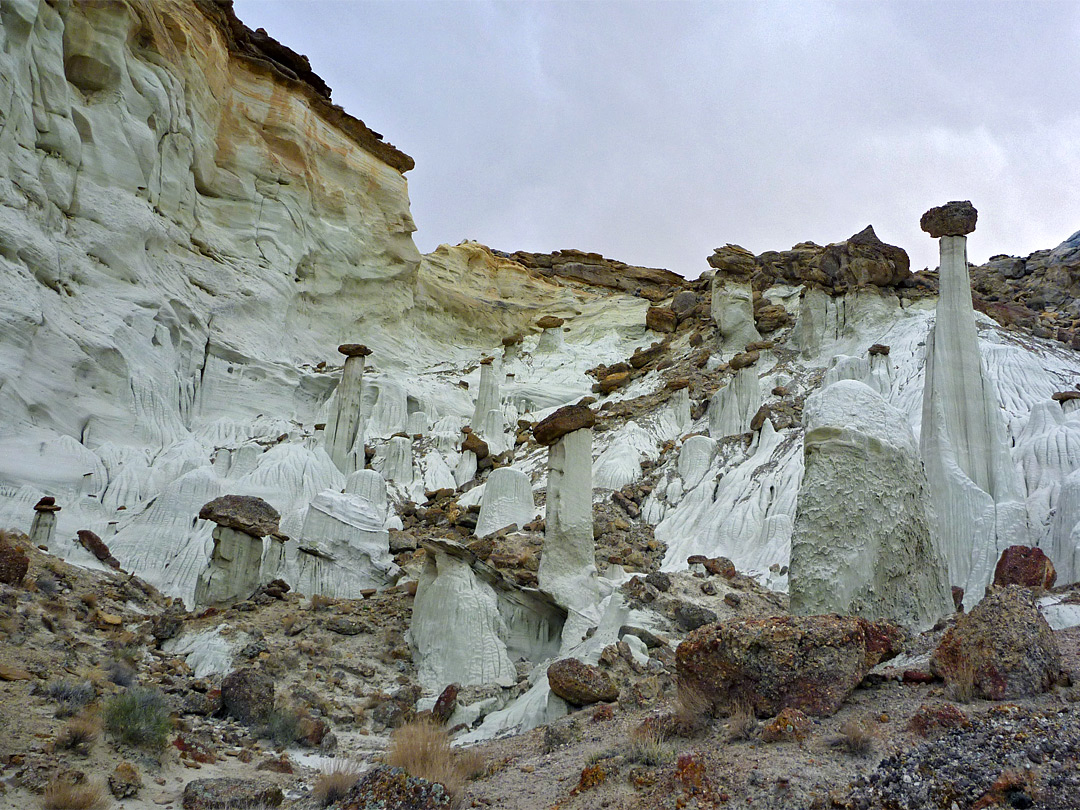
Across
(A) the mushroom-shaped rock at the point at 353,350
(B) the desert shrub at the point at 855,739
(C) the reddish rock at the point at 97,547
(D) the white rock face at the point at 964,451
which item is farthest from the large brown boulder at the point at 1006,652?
(A) the mushroom-shaped rock at the point at 353,350

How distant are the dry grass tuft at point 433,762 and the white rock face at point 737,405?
959 inches

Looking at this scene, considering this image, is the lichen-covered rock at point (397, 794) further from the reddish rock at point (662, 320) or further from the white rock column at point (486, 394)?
the reddish rock at point (662, 320)

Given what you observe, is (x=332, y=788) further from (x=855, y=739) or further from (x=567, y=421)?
(x=567, y=421)

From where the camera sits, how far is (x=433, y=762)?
7.33m

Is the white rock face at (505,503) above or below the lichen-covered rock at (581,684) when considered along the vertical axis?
above

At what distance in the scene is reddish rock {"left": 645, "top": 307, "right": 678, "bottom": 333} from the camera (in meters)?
51.2

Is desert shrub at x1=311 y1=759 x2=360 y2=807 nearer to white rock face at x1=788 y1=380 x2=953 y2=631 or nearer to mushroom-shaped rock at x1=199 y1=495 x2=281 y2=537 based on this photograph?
white rock face at x1=788 y1=380 x2=953 y2=631

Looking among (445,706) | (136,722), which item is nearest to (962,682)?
(136,722)

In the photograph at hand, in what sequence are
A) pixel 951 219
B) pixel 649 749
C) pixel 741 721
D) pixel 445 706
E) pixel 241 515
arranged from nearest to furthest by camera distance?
pixel 741 721 < pixel 649 749 < pixel 445 706 < pixel 241 515 < pixel 951 219

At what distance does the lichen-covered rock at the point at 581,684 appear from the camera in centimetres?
1000

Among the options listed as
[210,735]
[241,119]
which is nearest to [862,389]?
[210,735]

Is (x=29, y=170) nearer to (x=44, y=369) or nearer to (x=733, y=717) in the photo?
(x=44, y=369)

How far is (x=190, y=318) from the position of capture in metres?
35.6

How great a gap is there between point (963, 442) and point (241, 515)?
16.5 meters
